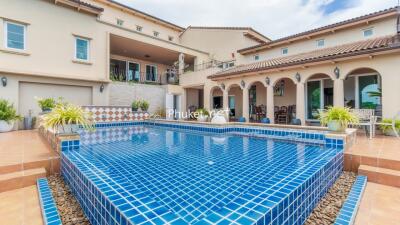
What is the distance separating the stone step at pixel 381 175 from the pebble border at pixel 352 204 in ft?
0.52

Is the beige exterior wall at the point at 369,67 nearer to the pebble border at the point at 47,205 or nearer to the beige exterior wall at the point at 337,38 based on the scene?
the beige exterior wall at the point at 337,38

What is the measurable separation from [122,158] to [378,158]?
17.3 ft

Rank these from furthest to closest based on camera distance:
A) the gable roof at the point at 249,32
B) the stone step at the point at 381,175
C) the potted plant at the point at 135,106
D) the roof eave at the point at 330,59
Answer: the gable roof at the point at 249,32 → the potted plant at the point at 135,106 → the roof eave at the point at 330,59 → the stone step at the point at 381,175

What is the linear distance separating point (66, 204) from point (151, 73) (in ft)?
Result: 57.6

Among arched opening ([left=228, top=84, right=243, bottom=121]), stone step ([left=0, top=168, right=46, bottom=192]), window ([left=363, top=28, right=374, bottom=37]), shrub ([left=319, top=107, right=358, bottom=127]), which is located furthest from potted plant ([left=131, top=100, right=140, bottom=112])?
window ([left=363, top=28, right=374, bottom=37])

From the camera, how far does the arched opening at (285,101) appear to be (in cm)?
1308

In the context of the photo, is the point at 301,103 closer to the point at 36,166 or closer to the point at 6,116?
the point at 36,166

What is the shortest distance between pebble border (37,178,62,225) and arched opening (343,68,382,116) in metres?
11.9

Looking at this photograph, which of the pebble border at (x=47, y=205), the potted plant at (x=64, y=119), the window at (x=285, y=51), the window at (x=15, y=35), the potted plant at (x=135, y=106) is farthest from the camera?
the window at (x=285, y=51)

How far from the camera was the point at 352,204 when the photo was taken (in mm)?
3055

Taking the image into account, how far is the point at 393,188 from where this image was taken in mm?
3721

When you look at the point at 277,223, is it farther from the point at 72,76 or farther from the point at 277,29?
the point at 277,29

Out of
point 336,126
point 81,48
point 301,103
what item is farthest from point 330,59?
point 81,48

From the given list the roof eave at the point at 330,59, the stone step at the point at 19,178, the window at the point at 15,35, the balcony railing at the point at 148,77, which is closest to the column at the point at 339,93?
the roof eave at the point at 330,59
